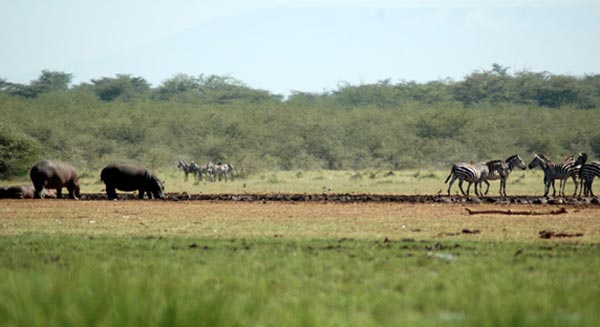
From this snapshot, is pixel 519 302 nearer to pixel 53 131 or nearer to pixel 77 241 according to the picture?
pixel 77 241

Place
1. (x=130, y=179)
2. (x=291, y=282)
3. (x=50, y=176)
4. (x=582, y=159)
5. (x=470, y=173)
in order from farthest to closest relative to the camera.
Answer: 1. (x=582, y=159)
2. (x=470, y=173)
3. (x=130, y=179)
4. (x=50, y=176)
5. (x=291, y=282)

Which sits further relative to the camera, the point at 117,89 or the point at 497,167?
the point at 117,89

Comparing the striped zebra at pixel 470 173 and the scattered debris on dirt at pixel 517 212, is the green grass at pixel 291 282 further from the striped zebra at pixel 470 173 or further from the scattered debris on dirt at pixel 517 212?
the striped zebra at pixel 470 173

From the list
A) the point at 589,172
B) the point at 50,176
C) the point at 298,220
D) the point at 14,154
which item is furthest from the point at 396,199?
the point at 14,154

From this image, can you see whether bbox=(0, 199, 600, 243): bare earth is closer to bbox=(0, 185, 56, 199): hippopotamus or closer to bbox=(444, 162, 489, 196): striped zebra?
bbox=(0, 185, 56, 199): hippopotamus

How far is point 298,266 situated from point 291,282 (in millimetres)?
1362

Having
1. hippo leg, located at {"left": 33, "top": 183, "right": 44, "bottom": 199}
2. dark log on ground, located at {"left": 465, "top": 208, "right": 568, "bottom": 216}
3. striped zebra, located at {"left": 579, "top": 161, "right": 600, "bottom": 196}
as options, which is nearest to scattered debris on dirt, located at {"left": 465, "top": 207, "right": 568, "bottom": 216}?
dark log on ground, located at {"left": 465, "top": 208, "right": 568, "bottom": 216}

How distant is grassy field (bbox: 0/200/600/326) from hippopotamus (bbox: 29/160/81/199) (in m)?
A: 5.00

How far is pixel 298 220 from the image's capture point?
20.0 m

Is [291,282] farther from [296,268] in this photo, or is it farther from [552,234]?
[552,234]

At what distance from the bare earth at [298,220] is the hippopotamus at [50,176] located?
1.86 metres

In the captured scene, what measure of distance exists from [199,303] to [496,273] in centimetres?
455

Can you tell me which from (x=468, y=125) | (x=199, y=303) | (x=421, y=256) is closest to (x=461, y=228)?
(x=421, y=256)

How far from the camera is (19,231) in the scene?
17812 mm
